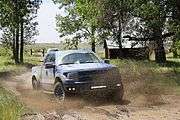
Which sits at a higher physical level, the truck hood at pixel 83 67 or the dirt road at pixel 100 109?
the truck hood at pixel 83 67

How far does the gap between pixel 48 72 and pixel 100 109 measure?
3.78m

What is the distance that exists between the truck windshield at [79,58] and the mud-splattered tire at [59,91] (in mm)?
1049

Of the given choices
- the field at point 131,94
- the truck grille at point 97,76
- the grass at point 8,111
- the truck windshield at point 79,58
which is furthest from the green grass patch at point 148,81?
the grass at point 8,111

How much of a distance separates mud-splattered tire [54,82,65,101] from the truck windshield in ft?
3.44

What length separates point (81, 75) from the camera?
1598 cm

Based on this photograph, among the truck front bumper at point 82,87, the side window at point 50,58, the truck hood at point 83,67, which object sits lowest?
the truck front bumper at point 82,87

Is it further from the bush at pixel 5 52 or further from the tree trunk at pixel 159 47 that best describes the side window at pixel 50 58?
the bush at pixel 5 52

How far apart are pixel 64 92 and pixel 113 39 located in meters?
19.0

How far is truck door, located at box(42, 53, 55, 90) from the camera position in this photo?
56.7ft

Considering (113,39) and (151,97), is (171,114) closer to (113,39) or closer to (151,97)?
(151,97)

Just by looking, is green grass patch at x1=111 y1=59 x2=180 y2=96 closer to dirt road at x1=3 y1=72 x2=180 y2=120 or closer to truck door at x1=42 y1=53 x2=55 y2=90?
dirt road at x1=3 y1=72 x2=180 y2=120

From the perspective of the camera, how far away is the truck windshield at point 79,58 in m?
17.2

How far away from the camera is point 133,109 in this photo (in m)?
14.4

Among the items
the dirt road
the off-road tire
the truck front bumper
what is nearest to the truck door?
the dirt road
